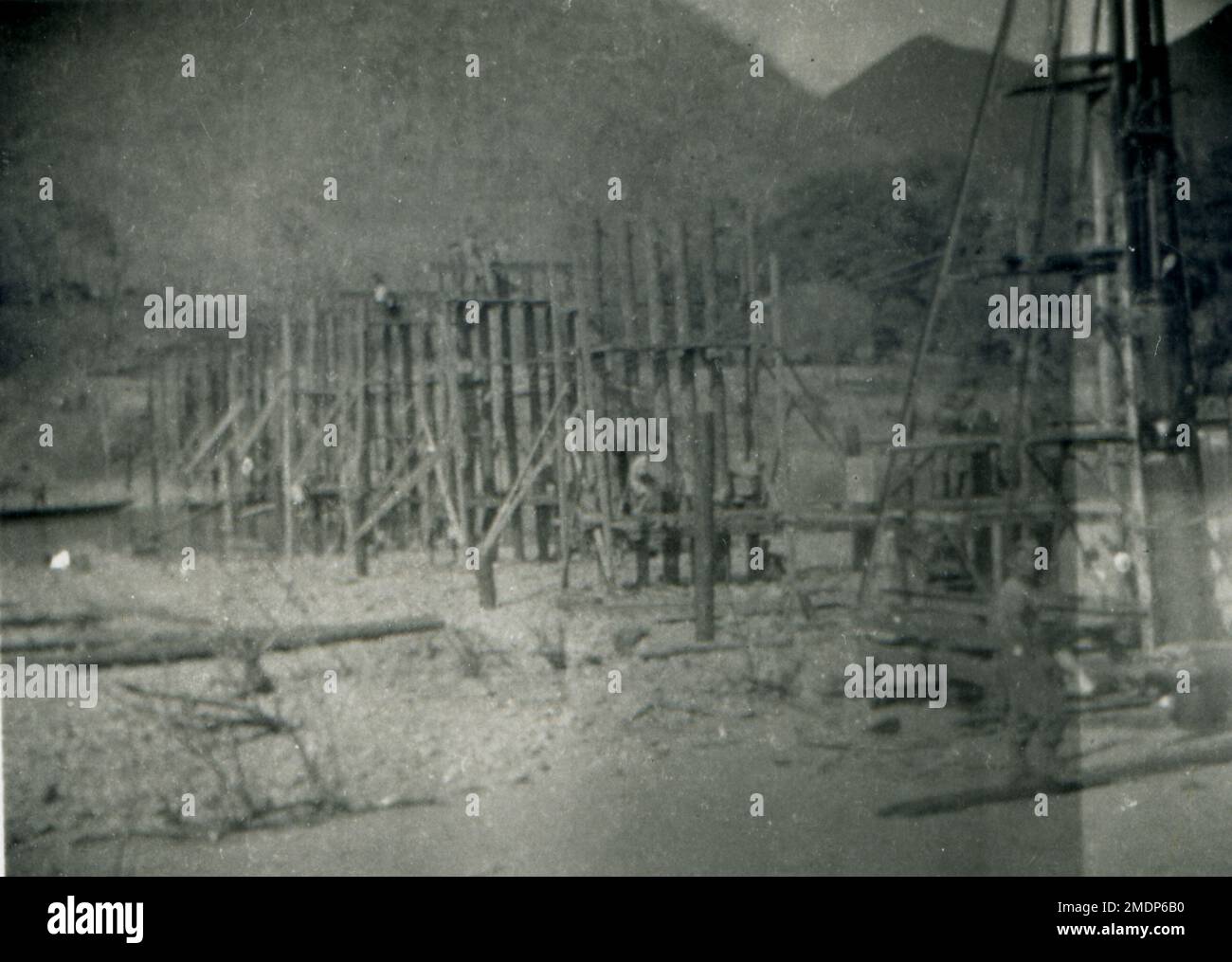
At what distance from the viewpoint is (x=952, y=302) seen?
54.4 ft

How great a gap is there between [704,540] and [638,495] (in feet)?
8.43

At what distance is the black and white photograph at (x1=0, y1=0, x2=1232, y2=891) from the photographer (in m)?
5.50

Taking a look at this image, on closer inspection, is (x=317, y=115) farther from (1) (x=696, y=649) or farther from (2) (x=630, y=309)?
(1) (x=696, y=649)

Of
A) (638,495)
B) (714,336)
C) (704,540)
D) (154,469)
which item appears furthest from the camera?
(154,469)

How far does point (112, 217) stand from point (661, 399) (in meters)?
5.45

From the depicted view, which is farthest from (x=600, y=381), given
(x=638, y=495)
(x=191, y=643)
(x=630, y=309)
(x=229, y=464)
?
(x=229, y=464)

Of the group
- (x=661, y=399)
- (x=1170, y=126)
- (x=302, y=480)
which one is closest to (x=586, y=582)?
(x=661, y=399)

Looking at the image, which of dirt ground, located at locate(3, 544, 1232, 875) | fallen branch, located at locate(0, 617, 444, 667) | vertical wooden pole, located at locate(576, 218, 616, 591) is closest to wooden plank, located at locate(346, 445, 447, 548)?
vertical wooden pole, located at locate(576, 218, 616, 591)

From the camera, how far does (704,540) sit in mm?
7797

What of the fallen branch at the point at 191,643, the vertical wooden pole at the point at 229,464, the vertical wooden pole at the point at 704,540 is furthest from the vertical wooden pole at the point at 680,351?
the vertical wooden pole at the point at 229,464

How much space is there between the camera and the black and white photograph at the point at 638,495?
5.50m

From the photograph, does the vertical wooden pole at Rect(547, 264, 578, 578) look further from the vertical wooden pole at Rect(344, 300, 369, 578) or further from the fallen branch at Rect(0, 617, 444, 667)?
the vertical wooden pole at Rect(344, 300, 369, 578)

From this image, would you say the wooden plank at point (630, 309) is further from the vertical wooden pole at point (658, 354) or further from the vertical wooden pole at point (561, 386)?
the vertical wooden pole at point (561, 386)
